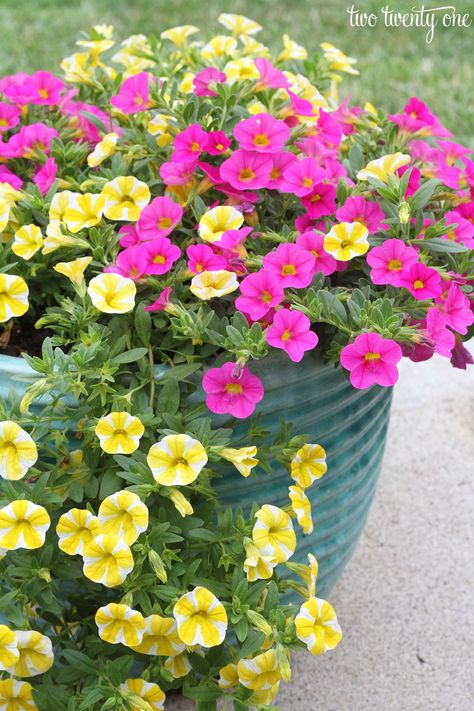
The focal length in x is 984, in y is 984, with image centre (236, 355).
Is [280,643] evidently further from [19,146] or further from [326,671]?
[19,146]

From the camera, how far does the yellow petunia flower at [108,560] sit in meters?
1.11

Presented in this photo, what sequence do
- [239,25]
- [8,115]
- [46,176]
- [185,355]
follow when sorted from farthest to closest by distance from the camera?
[239,25], [8,115], [46,176], [185,355]

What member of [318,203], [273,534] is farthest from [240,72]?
[273,534]

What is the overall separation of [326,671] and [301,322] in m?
0.76

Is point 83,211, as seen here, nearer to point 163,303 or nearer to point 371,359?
point 163,303

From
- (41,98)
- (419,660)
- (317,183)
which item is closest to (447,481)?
(419,660)

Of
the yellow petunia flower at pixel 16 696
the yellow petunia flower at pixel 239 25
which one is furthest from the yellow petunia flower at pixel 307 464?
A: the yellow petunia flower at pixel 239 25

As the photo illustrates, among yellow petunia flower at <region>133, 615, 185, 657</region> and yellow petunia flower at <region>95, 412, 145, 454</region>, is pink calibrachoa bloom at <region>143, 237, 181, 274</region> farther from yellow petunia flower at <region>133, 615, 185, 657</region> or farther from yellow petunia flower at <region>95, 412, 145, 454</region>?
yellow petunia flower at <region>133, 615, 185, 657</region>

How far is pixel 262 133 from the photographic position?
1360mm

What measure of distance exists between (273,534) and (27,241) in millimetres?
507

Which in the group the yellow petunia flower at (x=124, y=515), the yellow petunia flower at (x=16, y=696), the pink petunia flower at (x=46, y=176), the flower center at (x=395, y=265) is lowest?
the yellow petunia flower at (x=16, y=696)

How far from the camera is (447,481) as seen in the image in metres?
2.21

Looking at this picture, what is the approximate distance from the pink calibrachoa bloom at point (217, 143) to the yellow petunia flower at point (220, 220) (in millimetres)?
111

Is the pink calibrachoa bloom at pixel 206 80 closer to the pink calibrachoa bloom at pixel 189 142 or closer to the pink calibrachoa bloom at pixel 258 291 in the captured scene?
the pink calibrachoa bloom at pixel 189 142
